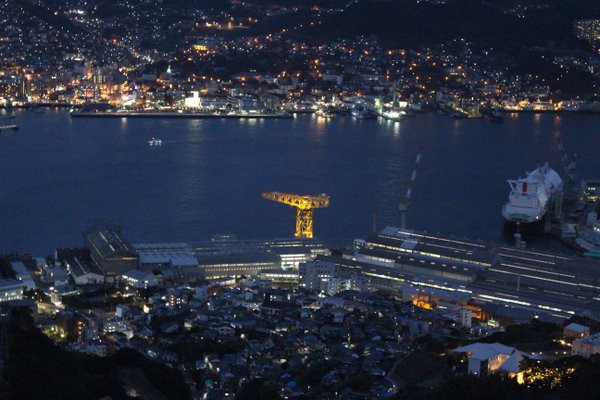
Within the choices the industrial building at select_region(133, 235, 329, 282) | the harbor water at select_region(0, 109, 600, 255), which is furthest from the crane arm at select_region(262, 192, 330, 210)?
the industrial building at select_region(133, 235, 329, 282)

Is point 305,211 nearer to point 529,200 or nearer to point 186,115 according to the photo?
point 529,200

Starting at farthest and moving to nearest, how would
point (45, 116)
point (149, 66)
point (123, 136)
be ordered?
1. point (149, 66)
2. point (45, 116)
3. point (123, 136)

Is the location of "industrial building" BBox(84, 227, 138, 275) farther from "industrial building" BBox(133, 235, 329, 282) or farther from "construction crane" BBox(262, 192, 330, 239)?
"construction crane" BBox(262, 192, 330, 239)

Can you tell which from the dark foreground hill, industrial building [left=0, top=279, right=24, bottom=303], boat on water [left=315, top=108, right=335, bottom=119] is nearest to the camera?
the dark foreground hill

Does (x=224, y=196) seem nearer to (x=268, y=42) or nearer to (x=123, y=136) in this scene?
(x=123, y=136)

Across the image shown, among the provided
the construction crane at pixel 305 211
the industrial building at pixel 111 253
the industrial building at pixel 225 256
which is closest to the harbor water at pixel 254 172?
the construction crane at pixel 305 211

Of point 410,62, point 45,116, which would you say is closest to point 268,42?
point 410,62
